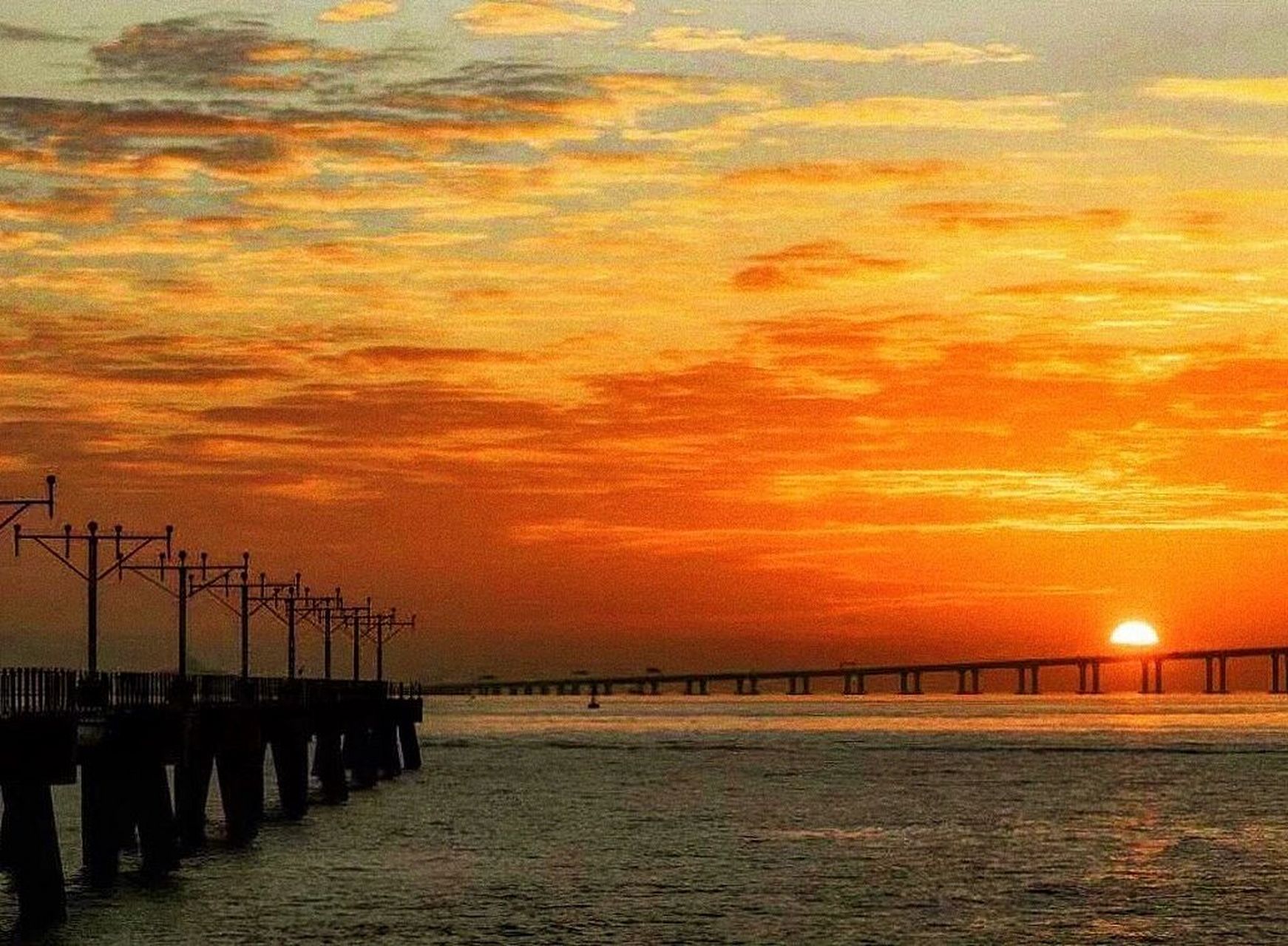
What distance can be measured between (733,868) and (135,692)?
753 inches

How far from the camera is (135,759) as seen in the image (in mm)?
63688

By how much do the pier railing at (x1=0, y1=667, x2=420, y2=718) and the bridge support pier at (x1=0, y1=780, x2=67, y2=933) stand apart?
175 centimetres

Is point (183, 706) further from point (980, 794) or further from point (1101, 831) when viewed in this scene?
point (980, 794)

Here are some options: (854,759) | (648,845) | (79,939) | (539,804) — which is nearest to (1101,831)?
(648,845)

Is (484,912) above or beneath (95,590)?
beneath

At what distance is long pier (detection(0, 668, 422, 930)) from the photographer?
5016 cm

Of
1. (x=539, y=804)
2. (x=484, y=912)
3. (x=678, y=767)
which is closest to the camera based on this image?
(x=484, y=912)

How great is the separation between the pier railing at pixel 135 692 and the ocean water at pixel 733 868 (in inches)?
197

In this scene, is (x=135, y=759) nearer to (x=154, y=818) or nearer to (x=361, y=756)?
(x=154, y=818)

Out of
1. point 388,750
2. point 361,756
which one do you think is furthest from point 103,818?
point 388,750

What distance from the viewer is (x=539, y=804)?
357 feet

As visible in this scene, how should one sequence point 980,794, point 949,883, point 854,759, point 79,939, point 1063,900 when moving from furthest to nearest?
point 854,759 < point 980,794 < point 949,883 < point 1063,900 < point 79,939

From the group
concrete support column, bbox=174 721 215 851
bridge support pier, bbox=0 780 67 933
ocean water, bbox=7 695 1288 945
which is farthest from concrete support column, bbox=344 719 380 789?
bridge support pier, bbox=0 780 67 933

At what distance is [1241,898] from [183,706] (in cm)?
3068
